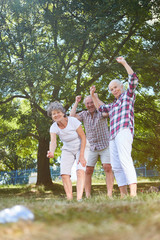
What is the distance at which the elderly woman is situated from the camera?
5.11m

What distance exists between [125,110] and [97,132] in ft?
4.40

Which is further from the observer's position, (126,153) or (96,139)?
(96,139)

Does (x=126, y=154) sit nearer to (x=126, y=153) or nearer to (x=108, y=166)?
(x=126, y=153)

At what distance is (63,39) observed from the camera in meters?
11.5

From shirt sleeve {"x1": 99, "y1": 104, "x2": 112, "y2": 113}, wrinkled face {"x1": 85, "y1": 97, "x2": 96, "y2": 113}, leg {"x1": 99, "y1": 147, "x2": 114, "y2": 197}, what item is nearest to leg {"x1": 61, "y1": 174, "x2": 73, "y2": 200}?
leg {"x1": 99, "y1": 147, "x2": 114, "y2": 197}

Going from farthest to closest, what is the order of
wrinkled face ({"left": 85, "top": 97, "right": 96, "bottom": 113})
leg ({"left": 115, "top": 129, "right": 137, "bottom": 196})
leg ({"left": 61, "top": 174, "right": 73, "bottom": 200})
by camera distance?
1. wrinkled face ({"left": 85, "top": 97, "right": 96, "bottom": 113})
2. leg ({"left": 61, "top": 174, "right": 73, "bottom": 200})
3. leg ({"left": 115, "top": 129, "right": 137, "bottom": 196})

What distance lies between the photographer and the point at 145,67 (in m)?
12.6

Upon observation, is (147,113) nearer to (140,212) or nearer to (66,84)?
(66,84)

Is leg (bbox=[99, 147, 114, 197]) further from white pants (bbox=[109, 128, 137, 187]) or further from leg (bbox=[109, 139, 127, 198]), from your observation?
white pants (bbox=[109, 128, 137, 187])

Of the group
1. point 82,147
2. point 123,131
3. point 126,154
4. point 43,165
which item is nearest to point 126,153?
point 126,154

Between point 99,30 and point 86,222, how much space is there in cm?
897

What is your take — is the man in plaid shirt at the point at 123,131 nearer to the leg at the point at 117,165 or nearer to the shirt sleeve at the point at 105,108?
the leg at the point at 117,165

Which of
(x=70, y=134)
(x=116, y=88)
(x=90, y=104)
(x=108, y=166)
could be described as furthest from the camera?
(x=90, y=104)

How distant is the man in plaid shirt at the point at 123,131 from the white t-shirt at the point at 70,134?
2.12 ft
